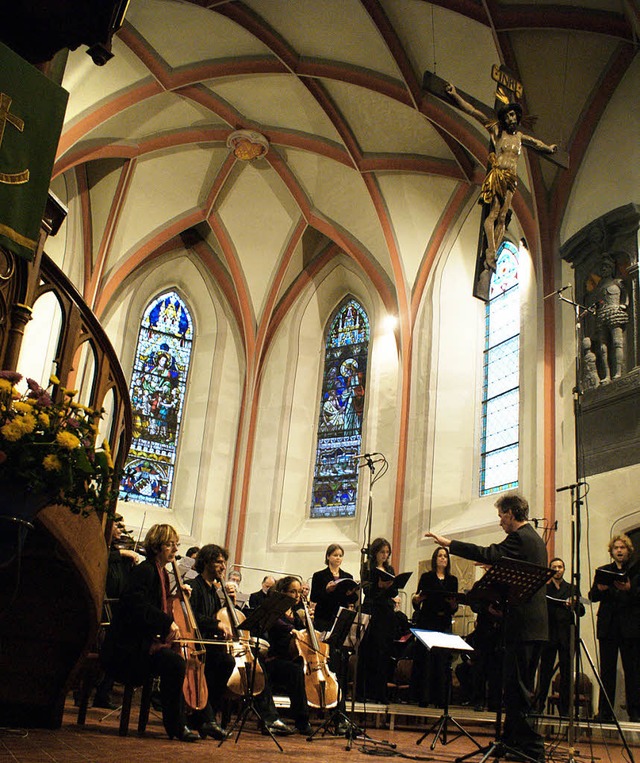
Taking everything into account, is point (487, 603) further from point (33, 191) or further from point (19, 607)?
point (33, 191)

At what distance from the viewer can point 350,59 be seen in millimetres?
13766

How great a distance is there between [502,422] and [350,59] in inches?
237

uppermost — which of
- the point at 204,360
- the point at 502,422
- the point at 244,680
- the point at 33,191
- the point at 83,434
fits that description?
the point at 204,360

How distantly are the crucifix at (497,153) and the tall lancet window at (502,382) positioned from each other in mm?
4794

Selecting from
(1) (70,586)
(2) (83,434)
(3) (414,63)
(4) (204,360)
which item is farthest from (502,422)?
(2) (83,434)

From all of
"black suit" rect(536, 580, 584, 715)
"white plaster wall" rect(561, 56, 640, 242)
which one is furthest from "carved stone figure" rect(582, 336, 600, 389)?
"black suit" rect(536, 580, 584, 715)

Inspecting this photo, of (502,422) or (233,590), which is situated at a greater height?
(502,422)

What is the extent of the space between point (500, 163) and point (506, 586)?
494 centimetres

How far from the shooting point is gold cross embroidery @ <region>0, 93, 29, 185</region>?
407cm

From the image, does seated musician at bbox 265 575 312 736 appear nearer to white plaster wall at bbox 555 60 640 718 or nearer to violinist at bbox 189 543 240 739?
violinist at bbox 189 543 240 739

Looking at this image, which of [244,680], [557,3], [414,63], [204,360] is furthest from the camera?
[204,360]

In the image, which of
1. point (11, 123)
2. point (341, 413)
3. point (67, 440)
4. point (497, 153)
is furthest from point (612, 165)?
point (67, 440)

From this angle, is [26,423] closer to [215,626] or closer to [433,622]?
[215,626]

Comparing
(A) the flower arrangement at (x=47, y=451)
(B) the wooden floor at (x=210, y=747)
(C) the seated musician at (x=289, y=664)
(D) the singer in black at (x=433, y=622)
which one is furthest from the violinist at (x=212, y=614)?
(D) the singer in black at (x=433, y=622)
